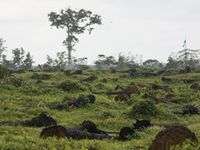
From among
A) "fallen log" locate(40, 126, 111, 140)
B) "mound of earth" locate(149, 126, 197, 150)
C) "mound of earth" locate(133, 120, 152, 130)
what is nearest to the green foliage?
"mound of earth" locate(133, 120, 152, 130)

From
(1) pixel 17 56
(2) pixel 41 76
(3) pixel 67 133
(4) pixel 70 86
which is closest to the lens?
(3) pixel 67 133

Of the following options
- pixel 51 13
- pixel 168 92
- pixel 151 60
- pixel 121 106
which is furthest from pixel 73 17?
pixel 121 106

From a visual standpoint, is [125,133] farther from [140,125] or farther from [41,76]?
[41,76]

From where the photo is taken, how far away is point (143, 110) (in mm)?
22234

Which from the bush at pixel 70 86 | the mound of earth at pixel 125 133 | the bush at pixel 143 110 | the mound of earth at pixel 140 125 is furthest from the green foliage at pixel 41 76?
the mound of earth at pixel 125 133

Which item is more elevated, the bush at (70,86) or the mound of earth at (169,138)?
the bush at (70,86)

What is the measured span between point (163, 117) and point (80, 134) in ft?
25.8

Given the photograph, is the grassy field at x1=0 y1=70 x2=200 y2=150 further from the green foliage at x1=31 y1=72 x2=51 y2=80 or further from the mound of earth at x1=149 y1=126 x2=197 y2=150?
the mound of earth at x1=149 y1=126 x2=197 y2=150

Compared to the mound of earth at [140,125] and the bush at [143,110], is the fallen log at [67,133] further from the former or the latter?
the bush at [143,110]

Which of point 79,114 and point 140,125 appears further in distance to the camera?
point 79,114

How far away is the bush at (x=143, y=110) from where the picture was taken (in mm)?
22094

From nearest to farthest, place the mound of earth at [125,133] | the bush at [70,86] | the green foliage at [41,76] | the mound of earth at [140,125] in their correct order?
the mound of earth at [125,133]
the mound of earth at [140,125]
the bush at [70,86]
the green foliage at [41,76]

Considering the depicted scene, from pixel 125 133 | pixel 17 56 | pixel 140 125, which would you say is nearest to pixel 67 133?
pixel 125 133

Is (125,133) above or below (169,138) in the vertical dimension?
below
